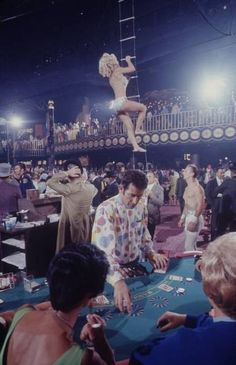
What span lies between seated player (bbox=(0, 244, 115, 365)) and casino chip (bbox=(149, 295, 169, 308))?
81 centimetres

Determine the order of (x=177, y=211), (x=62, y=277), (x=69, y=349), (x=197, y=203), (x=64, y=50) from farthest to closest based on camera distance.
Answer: (x=64, y=50), (x=177, y=211), (x=197, y=203), (x=62, y=277), (x=69, y=349)

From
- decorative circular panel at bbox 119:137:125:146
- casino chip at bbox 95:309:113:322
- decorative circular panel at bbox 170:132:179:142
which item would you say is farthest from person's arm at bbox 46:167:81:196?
decorative circular panel at bbox 119:137:125:146

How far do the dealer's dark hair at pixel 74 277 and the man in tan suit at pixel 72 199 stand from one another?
3.55 meters

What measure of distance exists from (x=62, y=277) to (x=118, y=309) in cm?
88

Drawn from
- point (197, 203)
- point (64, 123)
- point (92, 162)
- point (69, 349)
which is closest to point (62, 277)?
point (69, 349)

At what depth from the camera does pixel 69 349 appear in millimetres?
1201

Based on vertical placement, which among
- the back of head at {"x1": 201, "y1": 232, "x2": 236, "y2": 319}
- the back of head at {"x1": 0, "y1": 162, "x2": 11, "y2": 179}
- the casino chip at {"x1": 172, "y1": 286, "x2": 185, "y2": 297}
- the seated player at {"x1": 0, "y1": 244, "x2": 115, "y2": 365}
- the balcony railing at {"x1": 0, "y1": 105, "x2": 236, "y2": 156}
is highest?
the balcony railing at {"x1": 0, "y1": 105, "x2": 236, "y2": 156}

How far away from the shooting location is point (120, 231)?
2795 mm

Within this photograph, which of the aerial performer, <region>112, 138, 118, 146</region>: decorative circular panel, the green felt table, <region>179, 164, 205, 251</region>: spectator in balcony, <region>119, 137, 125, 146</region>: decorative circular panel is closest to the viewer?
the green felt table

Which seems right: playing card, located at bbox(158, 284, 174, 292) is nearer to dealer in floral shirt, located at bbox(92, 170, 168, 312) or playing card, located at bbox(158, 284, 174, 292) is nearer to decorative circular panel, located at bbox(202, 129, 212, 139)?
dealer in floral shirt, located at bbox(92, 170, 168, 312)

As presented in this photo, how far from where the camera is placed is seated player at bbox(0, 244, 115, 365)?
3.95ft

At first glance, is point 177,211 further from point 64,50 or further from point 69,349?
point 69,349

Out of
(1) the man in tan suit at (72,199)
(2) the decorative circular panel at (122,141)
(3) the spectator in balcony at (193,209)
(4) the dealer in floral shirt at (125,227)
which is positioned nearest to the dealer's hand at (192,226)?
(3) the spectator in balcony at (193,209)

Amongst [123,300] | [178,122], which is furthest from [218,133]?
[123,300]
